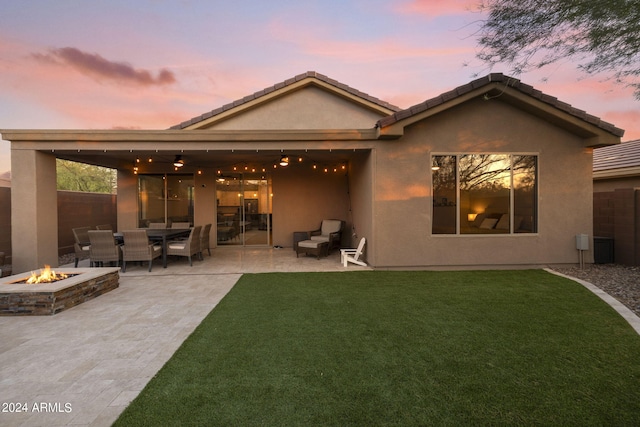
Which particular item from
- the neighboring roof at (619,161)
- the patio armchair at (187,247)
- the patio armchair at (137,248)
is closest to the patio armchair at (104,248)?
the patio armchair at (137,248)

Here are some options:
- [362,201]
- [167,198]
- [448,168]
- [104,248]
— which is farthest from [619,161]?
[167,198]

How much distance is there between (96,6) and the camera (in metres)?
8.67

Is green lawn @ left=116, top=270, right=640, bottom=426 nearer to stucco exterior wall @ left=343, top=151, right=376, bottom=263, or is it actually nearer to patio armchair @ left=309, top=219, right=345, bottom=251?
stucco exterior wall @ left=343, top=151, right=376, bottom=263

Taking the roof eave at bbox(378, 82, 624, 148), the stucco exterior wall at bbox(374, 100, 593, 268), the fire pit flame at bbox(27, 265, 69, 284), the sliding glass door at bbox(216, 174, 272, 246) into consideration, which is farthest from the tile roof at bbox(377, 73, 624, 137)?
the fire pit flame at bbox(27, 265, 69, 284)

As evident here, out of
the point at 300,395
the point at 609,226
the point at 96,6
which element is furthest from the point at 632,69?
the point at 96,6

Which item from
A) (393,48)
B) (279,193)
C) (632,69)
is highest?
(393,48)

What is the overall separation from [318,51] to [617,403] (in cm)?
1153

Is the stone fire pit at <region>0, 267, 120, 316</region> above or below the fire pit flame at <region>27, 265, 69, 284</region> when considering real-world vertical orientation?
below

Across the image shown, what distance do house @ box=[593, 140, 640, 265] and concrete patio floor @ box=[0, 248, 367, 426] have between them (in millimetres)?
9004

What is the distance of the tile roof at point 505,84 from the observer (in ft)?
20.2

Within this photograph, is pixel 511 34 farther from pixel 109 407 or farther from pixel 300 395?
pixel 109 407

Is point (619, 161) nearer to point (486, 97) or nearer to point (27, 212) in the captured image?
Answer: point (486, 97)

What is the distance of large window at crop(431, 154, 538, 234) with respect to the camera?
22.1 feet

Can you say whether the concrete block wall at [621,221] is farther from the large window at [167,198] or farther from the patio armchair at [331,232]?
the large window at [167,198]
